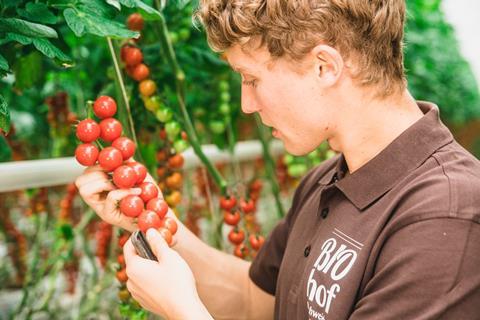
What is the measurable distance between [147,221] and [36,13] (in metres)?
0.38

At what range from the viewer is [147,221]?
0.92 m

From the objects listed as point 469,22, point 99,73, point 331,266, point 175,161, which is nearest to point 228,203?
point 175,161

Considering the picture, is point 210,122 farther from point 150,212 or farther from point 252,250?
point 150,212

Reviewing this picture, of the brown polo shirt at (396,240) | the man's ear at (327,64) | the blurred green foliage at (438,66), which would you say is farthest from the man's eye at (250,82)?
the blurred green foliage at (438,66)

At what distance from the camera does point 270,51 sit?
91 cm

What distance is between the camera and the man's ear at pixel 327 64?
875 millimetres

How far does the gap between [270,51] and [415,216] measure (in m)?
0.35

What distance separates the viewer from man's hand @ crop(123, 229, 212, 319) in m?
0.84

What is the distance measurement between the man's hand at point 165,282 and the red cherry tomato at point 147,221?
0.02 meters

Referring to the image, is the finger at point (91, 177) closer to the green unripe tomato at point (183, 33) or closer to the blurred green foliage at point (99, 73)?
the blurred green foliage at point (99, 73)

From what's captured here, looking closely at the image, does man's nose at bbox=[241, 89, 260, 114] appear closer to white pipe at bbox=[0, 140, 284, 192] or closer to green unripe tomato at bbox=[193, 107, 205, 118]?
white pipe at bbox=[0, 140, 284, 192]

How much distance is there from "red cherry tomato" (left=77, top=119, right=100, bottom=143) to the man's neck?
1.36ft

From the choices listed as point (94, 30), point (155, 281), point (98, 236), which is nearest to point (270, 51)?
point (94, 30)

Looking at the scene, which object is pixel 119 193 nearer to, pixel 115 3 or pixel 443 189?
pixel 115 3
